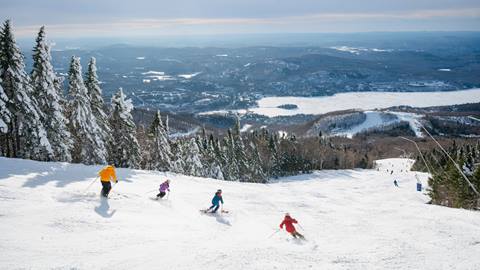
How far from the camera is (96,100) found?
3988 cm

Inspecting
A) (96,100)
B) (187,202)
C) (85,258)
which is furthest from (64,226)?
(96,100)

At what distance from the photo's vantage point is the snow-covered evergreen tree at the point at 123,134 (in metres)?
41.5

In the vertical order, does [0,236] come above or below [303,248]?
above

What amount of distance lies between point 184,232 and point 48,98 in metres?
23.7

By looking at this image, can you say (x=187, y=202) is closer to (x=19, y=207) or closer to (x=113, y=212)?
(x=113, y=212)

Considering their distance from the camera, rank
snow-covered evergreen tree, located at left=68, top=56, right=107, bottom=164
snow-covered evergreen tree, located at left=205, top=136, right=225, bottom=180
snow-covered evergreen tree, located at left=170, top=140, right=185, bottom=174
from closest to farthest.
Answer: snow-covered evergreen tree, located at left=68, top=56, right=107, bottom=164 → snow-covered evergreen tree, located at left=170, top=140, right=185, bottom=174 → snow-covered evergreen tree, located at left=205, top=136, right=225, bottom=180

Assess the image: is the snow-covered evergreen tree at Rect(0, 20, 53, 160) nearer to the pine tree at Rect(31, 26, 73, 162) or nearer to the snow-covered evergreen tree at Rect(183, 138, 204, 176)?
the pine tree at Rect(31, 26, 73, 162)

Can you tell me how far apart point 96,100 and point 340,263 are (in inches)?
1299

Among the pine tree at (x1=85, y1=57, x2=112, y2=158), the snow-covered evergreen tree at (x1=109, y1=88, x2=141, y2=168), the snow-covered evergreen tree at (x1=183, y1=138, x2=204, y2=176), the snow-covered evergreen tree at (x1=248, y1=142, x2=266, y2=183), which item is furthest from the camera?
the snow-covered evergreen tree at (x1=248, y1=142, x2=266, y2=183)

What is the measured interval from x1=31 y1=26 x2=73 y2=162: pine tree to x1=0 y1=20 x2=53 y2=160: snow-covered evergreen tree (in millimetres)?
930

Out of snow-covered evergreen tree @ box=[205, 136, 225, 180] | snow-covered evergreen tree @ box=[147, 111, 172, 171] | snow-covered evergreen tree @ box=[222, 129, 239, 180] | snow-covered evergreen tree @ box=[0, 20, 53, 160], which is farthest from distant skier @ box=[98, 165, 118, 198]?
snow-covered evergreen tree @ box=[222, 129, 239, 180]

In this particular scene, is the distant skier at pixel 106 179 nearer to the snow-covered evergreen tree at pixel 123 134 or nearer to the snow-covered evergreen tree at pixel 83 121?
the snow-covered evergreen tree at pixel 83 121

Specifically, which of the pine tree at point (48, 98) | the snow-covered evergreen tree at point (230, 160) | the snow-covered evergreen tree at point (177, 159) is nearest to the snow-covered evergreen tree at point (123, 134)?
the pine tree at point (48, 98)

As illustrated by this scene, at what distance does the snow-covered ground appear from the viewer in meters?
12.8
